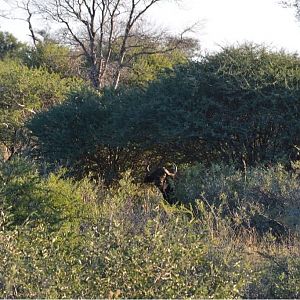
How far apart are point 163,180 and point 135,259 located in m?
7.66

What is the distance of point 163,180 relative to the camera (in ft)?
45.8

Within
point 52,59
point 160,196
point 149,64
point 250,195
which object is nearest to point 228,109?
point 160,196

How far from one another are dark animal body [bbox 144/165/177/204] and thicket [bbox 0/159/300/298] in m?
4.11

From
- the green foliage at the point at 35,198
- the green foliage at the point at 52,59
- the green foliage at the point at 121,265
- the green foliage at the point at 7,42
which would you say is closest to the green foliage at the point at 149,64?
the green foliage at the point at 52,59

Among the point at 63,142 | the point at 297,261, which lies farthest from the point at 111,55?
the point at 297,261

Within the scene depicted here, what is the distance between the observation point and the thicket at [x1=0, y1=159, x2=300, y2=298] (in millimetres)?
6145

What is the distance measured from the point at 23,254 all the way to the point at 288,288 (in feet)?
8.09

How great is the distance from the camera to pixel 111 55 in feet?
114

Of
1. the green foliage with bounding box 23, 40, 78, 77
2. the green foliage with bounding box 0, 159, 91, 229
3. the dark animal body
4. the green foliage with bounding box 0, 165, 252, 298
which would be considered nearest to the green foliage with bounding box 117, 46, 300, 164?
the dark animal body

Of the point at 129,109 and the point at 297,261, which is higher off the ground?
the point at 129,109

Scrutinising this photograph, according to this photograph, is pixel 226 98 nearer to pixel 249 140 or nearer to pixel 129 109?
pixel 249 140

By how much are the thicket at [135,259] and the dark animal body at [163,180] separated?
411 cm

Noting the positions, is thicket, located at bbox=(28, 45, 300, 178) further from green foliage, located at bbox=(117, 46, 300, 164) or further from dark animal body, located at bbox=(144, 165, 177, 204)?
dark animal body, located at bbox=(144, 165, 177, 204)

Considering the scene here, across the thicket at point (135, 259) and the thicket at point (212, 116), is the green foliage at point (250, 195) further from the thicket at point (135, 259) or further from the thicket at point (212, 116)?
the thicket at point (212, 116)
